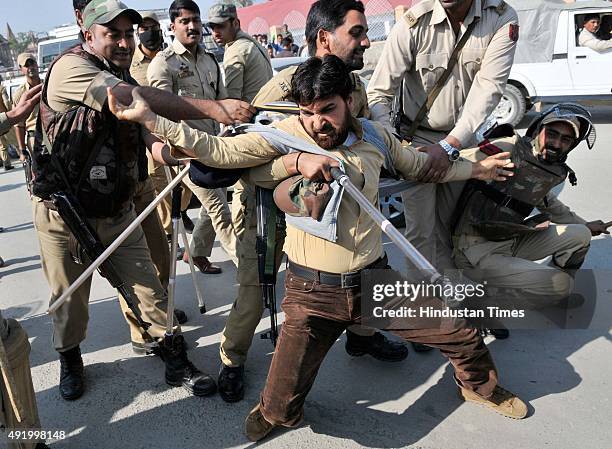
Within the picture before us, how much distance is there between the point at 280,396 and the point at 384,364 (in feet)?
2.97

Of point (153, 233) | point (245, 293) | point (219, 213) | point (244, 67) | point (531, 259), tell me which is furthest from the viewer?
point (244, 67)

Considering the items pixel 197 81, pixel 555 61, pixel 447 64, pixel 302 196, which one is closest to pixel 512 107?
pixel 555 61

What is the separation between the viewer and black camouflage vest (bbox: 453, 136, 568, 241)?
119 inches

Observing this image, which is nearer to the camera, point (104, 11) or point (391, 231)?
point (391, 231)

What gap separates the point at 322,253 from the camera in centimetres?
230

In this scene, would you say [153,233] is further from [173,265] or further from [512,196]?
[512,196]

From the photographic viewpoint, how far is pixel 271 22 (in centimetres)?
2116

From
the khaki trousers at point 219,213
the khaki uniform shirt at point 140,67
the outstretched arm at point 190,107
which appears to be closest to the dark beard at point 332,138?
the outstretched arm at point 190,107

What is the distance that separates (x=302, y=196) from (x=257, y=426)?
43.9 inches

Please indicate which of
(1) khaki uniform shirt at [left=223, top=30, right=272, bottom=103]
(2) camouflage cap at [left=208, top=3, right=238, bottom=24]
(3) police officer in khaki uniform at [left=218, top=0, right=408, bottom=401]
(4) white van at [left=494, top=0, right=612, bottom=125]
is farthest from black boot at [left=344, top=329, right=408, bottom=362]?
(4) white van at [left=494, top=0, right=612, bottom=125]

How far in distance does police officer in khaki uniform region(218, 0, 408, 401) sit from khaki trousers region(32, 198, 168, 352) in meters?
0.50

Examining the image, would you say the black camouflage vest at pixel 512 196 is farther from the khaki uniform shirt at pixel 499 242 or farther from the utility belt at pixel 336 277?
the utility belt at pixel 336 277

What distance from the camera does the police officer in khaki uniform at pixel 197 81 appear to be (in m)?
4.16

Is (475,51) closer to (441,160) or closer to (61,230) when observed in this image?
(441,160)
